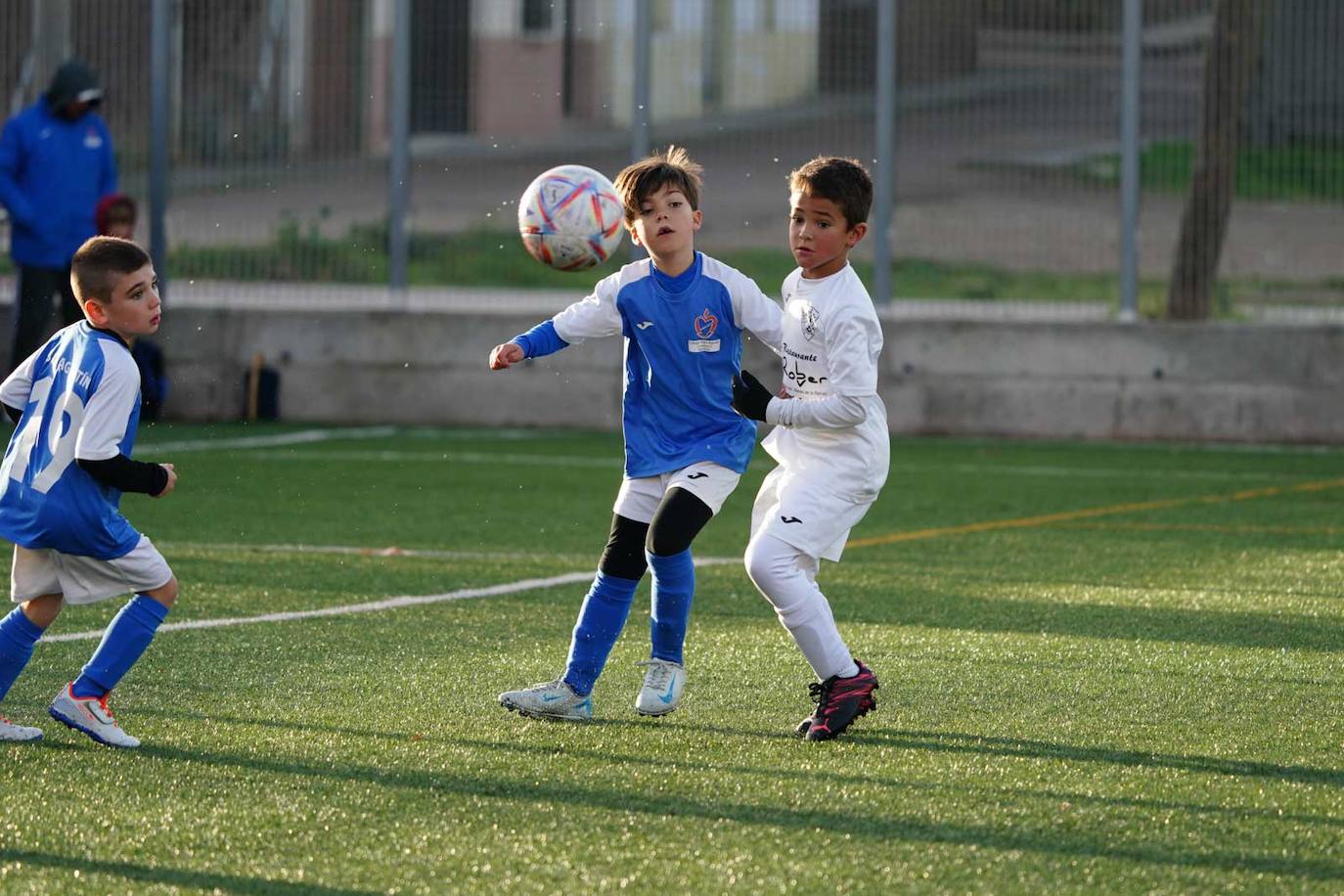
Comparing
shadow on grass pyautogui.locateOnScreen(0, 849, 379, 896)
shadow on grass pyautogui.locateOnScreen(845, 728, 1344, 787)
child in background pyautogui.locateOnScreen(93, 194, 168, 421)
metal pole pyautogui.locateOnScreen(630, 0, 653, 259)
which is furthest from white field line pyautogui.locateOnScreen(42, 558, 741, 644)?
metal pole pyautogui.locateOnScreen(630, 0, 653, 259)

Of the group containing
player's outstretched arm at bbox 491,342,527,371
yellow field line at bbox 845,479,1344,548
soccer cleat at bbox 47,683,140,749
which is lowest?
yellow field line at bbox 845,479,1344,548

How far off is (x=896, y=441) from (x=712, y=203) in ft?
7.17

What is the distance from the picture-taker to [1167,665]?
626 cm

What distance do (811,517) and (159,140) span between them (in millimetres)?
10899

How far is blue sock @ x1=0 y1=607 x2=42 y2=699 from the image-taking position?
5277 mm

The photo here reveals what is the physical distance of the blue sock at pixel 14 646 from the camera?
5.28m

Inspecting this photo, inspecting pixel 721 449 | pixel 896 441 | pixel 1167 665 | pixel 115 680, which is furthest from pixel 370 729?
pixel 896 441

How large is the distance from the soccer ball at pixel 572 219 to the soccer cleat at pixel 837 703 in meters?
1.66

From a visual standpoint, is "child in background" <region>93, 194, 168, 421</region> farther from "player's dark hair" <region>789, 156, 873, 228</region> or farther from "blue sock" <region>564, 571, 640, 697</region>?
"player's dark hair" <region>789, 156, 873, 228</region>

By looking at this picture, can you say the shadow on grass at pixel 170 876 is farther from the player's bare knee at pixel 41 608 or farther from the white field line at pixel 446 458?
the white field line at pixel 446 458

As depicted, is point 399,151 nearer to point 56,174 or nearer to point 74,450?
point 56,174

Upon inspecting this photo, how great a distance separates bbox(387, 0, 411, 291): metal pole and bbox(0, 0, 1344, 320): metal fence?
0.08 feet

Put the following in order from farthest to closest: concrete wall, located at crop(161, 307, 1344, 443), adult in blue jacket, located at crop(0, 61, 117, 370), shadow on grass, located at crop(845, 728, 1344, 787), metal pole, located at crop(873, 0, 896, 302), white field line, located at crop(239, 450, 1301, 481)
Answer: metal pole, located at crop(873, 0, 896, 302)
concrete wall, located at crop(161, 307, 1344, 443)
adult in blue jacket, located at crop(0, 61, 117, 370)
white field line, located at crop(239, 450, 1301, 481)
shadow on grass, located at crop(845, 728, 1344, 787)

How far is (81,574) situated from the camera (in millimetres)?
5227
